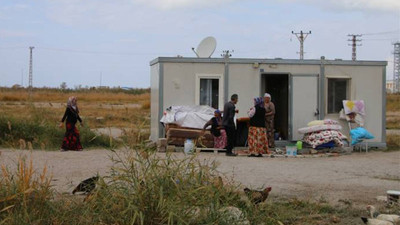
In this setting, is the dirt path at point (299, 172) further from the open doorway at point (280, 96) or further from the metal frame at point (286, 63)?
the open doorway at point (280, 96)

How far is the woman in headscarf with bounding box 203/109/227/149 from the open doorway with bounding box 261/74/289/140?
2.23 m

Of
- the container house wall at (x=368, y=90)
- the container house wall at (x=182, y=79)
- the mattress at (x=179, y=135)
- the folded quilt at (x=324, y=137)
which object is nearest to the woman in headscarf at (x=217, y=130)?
the mattress at (x=179, y=135)

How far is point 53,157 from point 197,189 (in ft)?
30.8

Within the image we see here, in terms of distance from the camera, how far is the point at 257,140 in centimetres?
1529

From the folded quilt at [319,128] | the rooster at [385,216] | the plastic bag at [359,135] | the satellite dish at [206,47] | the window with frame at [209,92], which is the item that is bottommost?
the rooster at [385,216]

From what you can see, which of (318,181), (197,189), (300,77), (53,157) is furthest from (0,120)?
(197,189)

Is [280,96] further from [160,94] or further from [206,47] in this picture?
[160,94]

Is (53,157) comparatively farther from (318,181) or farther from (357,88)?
(357,88)

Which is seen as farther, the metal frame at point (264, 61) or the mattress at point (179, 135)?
the metal frame at point (264, 61)

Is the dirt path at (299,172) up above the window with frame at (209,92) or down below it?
below

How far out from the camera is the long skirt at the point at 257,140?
15266 millimetres

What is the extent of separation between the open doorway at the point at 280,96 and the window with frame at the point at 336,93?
135 cm

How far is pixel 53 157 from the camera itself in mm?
14516

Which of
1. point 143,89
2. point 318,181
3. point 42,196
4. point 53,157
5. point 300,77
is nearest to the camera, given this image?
point 42,196
